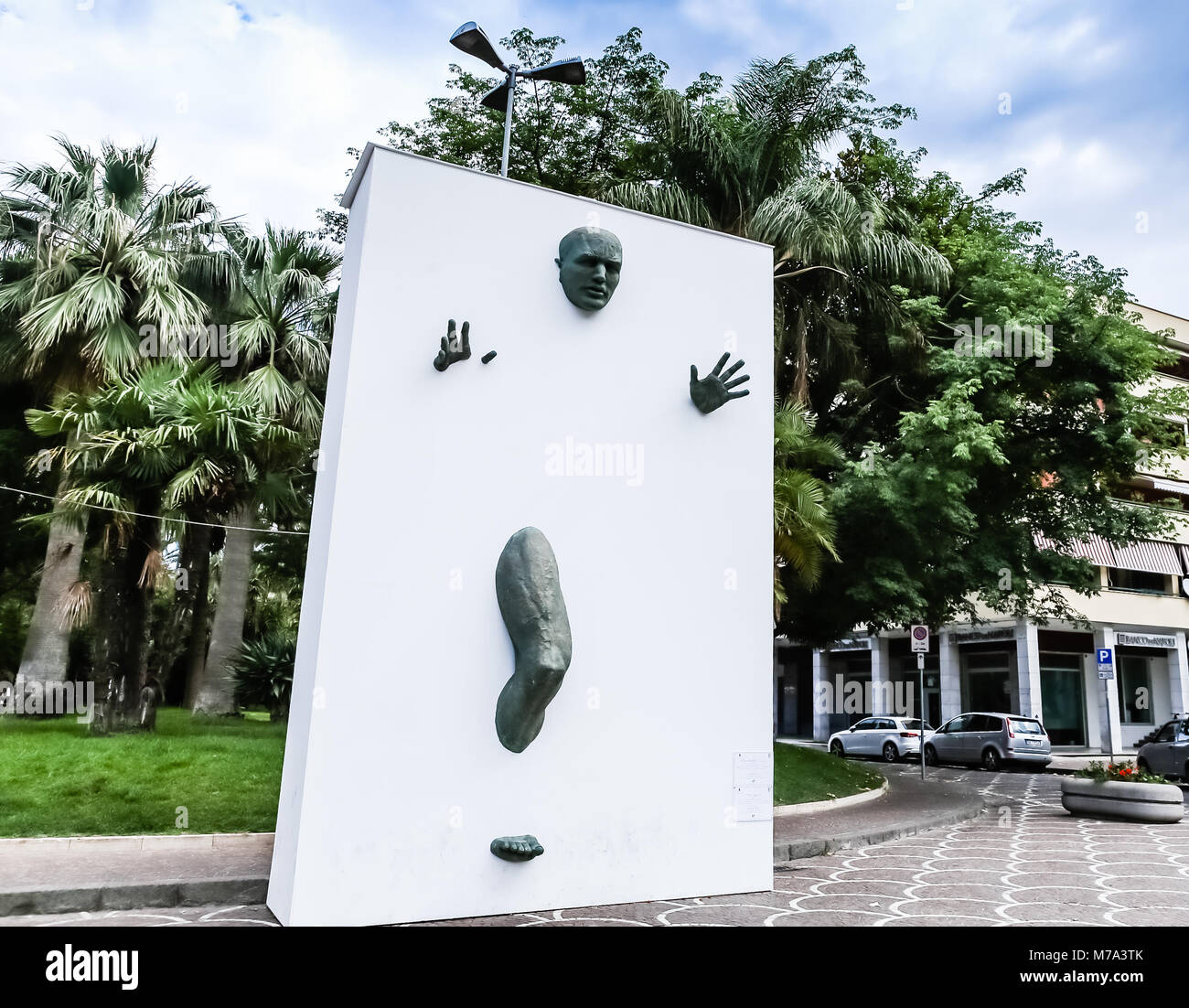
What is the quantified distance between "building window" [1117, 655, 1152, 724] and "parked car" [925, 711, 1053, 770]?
1042cm

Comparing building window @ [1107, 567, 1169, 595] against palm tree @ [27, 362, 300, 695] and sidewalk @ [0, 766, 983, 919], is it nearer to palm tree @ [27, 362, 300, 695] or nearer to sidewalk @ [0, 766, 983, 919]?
sidewalk @ [0, 766, 983, 919]

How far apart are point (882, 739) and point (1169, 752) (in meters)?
8.05

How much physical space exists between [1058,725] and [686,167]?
21663 mm

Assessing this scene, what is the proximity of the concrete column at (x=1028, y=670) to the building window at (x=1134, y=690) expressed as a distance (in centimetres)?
412

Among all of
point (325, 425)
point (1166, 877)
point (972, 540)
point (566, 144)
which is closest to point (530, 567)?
point (325, 425)

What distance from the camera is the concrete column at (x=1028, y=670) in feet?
88.2

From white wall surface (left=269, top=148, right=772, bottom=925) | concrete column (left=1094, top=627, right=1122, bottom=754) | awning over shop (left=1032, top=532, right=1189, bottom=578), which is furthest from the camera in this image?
concrete column (left=1094, top=627, right=1122, bottom=754)

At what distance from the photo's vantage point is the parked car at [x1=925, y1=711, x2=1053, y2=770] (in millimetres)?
20641

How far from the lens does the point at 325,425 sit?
6359 mm

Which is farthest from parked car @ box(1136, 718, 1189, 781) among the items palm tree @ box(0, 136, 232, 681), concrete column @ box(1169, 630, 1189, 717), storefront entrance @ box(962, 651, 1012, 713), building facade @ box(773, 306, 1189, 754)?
palm tree @ box(0, 136, 232, 681)

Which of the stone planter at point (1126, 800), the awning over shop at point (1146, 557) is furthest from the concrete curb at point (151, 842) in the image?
the awning over shop at point (1146, 557)

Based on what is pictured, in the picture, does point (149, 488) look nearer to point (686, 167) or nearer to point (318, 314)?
point (318, 314)

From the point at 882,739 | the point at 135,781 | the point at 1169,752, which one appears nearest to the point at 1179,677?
the point at 882,739

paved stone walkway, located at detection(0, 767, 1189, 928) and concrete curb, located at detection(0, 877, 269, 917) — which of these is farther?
paved stone walkway, located at detection(0, 767, 1189, 928)
